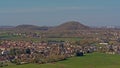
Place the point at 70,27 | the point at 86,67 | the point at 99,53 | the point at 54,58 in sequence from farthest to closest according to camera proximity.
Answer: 1. the point at 70,27
2. the point at 99,53
3. the point at 54,58
4. the point at 86,67

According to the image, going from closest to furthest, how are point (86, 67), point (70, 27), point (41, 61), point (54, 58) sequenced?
point (86, 67) < point (41, 61) < point (54, 58) < point (70, 27)

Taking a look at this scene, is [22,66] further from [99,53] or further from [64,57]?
[99,53]

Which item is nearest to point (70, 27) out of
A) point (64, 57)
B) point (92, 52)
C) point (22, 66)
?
point (92, 52)

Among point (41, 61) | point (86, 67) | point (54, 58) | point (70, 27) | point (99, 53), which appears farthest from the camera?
point (70, 27)

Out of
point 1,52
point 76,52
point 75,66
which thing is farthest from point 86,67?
point 1,52

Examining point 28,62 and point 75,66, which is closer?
point 75,66

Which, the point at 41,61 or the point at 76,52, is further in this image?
the point at 76,52

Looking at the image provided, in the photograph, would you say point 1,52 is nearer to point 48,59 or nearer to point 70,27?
point 48,59

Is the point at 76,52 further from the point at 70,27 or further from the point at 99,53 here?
the point at 70,27

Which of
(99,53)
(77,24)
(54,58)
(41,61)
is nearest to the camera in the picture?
(41,61)
